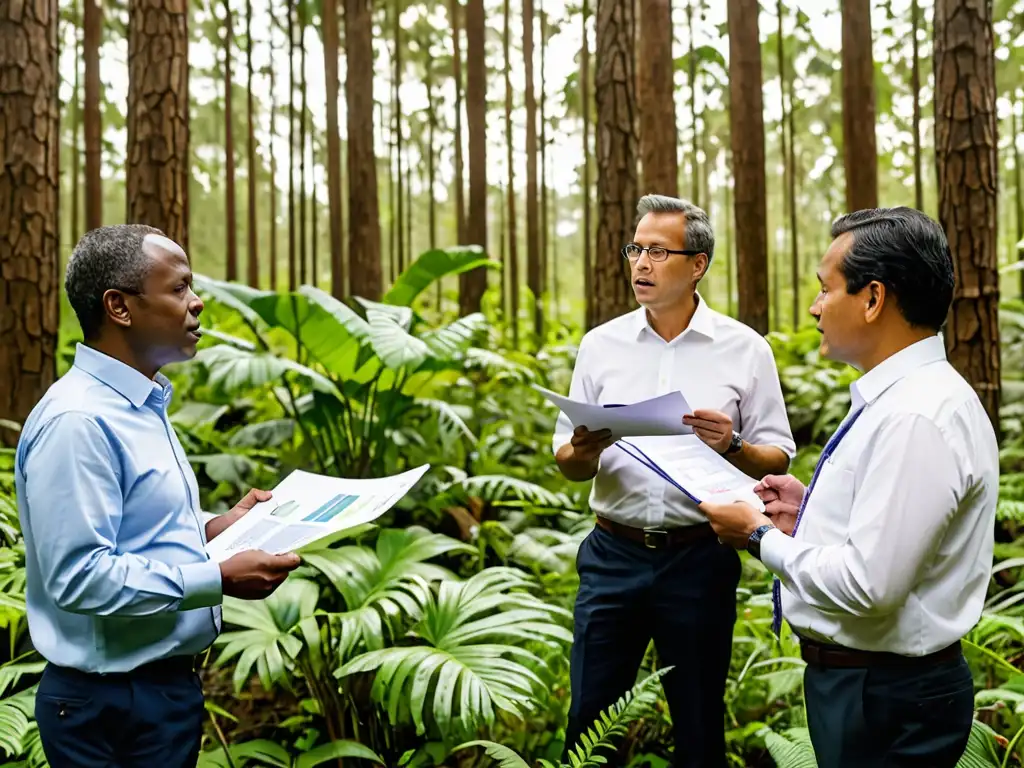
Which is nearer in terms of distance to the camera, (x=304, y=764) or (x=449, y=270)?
(x=304, y=764)

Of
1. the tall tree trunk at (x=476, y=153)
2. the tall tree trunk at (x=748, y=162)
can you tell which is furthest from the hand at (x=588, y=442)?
the tall tree trunk at (x=476, y=153)

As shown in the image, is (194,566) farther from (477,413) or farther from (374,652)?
(477,413)

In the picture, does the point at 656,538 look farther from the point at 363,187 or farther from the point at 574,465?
the point at 363,187

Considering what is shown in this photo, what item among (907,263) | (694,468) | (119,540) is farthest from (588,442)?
(119,540)

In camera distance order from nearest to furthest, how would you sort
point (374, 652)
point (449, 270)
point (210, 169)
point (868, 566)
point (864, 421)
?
point (868, 566) → point (864, 421) → point (374, 652) → point (449, 270) → point (210, 169)

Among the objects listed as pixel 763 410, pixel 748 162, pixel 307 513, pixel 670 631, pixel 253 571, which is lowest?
pixel 670 631

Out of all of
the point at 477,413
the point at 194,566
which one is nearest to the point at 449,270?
the point at 477,413

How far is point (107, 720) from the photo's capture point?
2.12 metres

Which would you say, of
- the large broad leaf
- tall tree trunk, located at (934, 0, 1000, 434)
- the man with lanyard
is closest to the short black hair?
the man with lanyard

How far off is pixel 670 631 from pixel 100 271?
87.0 inches

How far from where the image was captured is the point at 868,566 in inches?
75.7

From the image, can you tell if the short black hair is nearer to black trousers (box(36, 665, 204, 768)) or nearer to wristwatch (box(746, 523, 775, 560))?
wristwatch (box(746, 523, 775, 560))

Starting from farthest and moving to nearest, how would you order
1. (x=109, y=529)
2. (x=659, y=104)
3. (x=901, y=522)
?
(x=659, y=104) → (x=109, y=529) → (x=901, y=522)

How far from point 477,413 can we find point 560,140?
16.2 meters
